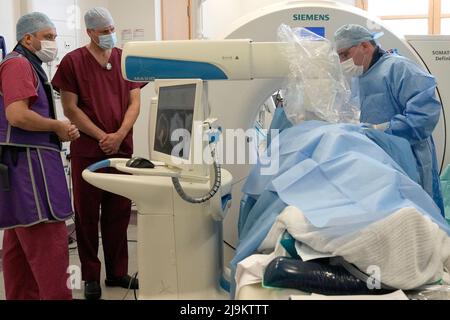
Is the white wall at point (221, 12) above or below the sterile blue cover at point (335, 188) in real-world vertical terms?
above

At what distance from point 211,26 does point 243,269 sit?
414 centimetres

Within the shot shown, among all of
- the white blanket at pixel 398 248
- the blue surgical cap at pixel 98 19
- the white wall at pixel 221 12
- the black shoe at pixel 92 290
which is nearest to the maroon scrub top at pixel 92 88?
the blue surgical cap at pixel 98 19

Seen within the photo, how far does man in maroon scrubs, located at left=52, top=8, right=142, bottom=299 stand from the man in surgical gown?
3.57 ft

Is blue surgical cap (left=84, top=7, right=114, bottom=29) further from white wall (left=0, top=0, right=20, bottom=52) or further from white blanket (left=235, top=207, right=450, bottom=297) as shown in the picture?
white blanket (left=235, top=207, right=450, bottom=297)

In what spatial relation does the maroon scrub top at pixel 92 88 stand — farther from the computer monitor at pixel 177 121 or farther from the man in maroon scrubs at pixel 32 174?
the computer monitor at pixel 177 121

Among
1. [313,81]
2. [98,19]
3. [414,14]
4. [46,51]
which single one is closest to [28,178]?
[46,51]

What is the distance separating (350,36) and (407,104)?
0.39 m

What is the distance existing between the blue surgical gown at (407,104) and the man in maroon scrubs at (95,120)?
1.16 meters

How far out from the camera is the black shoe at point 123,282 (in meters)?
2.38

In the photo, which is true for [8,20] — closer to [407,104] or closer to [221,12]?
[407,104]

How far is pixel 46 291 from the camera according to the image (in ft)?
5.95

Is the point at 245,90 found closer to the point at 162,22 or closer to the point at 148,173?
the point at 148,173

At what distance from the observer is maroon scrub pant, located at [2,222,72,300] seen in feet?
5.88

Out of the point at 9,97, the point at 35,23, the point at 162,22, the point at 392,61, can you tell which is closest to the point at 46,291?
the point at 9,97
